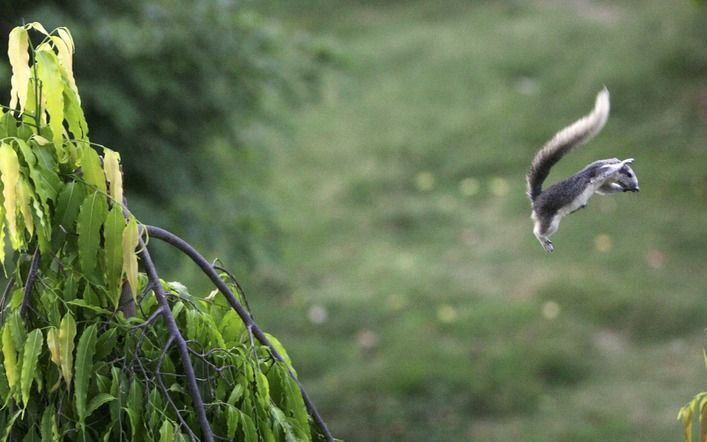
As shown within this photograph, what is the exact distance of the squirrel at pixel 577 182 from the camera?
205cm

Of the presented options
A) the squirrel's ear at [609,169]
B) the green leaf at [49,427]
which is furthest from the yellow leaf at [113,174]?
the squirrel's ear at [609,169]

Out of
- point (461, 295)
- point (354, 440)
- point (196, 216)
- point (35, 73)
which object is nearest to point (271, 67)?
point (196, 216)

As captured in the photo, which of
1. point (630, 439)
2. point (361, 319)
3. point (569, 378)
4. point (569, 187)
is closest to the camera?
point (569, 187)

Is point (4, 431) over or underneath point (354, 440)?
underneath

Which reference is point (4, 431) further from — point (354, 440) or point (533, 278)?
point (533, 278)

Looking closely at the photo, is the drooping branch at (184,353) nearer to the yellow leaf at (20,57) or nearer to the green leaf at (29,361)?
the green leaf at (29,361)

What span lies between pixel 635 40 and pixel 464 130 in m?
1.88

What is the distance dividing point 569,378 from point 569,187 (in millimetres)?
5736

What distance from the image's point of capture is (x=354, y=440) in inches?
278

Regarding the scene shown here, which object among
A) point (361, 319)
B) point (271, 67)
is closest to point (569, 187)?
point (271, 67)

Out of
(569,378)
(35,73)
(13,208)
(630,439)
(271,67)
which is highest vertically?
(271,67)

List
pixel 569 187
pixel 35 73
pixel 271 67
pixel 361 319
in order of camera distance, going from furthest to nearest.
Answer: pixel 361 319 < pixel 271 67 < pixel 35 73 < pixel 569 187

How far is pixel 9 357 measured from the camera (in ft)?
7.40

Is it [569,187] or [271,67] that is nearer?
[569,187]
